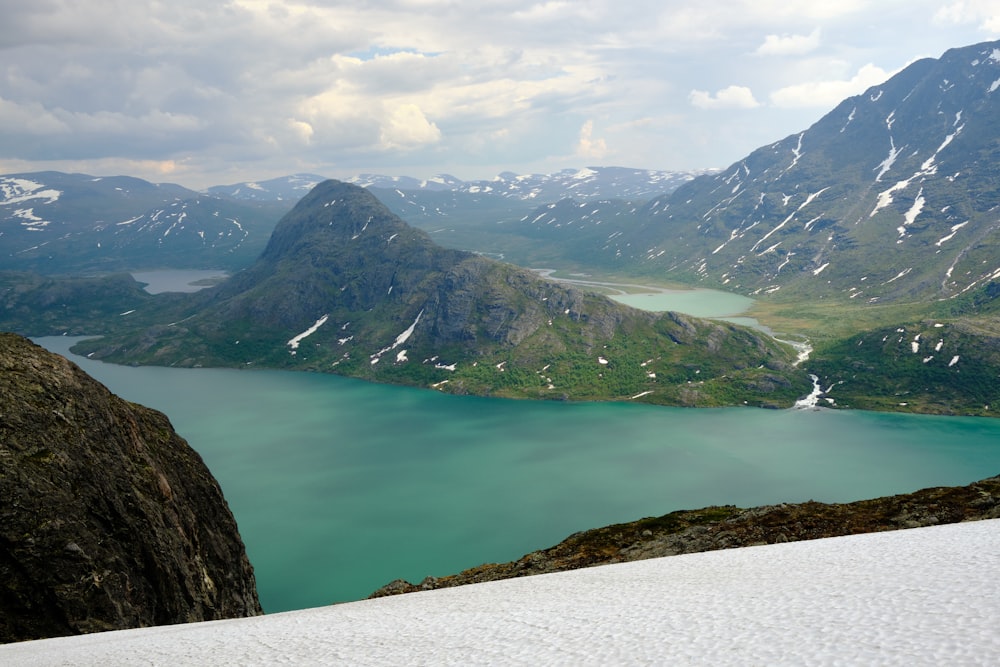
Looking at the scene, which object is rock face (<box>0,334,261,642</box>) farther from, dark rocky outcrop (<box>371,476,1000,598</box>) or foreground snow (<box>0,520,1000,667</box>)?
dark rocky outcrop (<box>371,476,1000,598</box>)

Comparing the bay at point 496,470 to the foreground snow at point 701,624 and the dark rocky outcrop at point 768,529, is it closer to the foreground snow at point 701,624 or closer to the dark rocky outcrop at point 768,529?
the dark rocky outcrop at point 768,529

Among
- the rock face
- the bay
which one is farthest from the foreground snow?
the bay

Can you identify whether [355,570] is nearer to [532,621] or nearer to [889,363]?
[532,621]

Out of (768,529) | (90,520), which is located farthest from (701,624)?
(90,520)

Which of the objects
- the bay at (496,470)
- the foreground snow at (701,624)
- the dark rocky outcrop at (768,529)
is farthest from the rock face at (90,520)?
the bay at (496,470)

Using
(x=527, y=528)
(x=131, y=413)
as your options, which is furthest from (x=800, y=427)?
(x=131, y=413)

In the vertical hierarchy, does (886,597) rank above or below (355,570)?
above

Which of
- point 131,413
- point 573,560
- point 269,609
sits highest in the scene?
point 131,413
